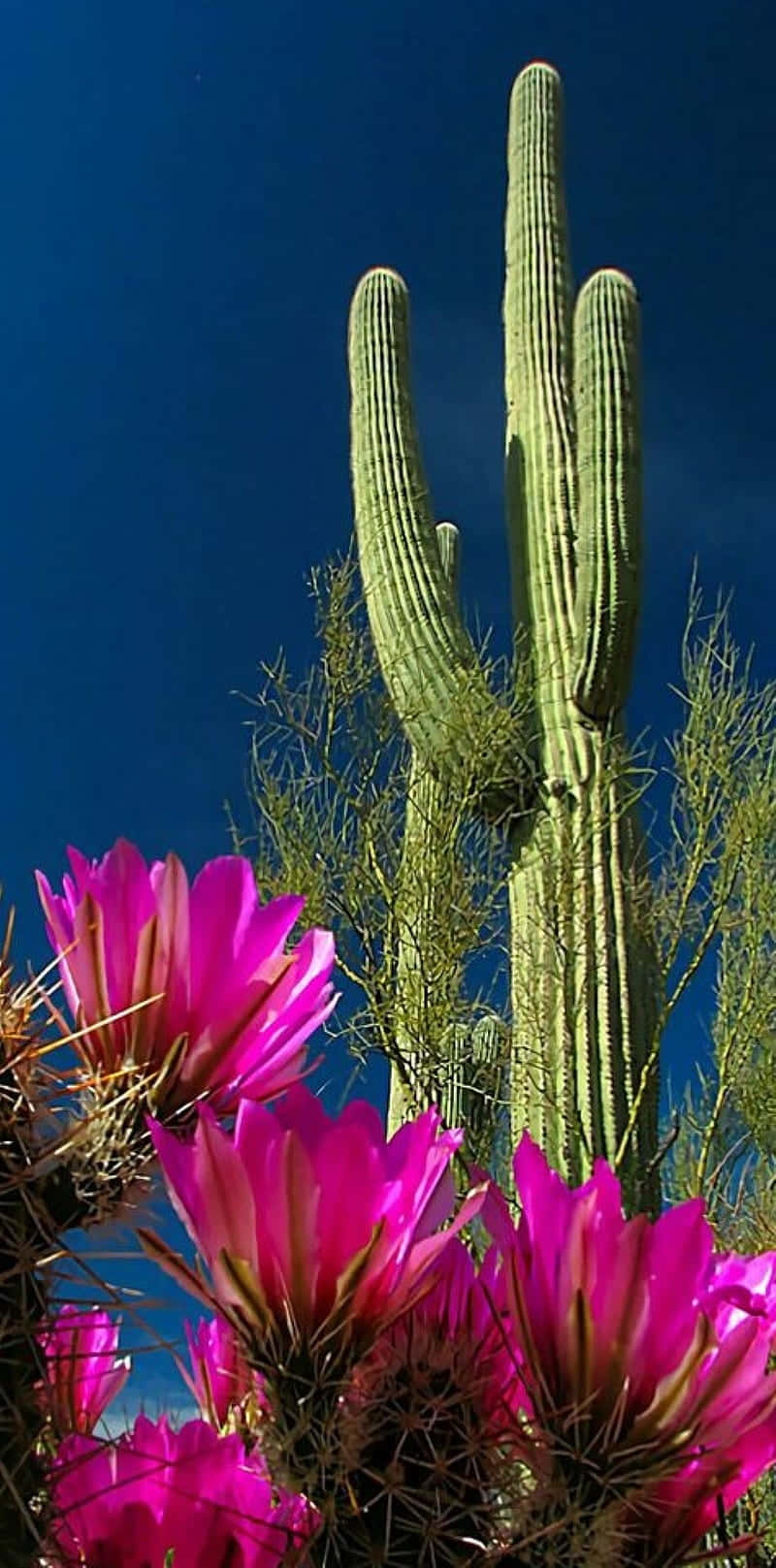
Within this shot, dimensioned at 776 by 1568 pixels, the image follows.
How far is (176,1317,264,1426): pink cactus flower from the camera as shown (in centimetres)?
46

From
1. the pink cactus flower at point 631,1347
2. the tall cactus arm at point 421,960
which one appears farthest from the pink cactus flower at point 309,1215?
the tall cactus arm at point 421,960

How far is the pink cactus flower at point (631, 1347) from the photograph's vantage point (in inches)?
16.0

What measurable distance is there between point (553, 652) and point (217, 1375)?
3.87 meters

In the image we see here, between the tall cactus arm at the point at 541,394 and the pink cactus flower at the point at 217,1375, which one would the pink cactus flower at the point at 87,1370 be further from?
the tall cactus arm at the point at 541,394

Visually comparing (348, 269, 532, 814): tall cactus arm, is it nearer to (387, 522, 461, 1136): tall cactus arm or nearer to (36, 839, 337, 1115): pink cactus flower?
(387, 522, 461, 1136): tall cactus arm

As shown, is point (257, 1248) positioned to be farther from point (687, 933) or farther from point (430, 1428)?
point (687, 933)

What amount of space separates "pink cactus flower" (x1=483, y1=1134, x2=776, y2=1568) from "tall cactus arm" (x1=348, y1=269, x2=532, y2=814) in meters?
3.55

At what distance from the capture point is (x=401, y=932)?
368cm

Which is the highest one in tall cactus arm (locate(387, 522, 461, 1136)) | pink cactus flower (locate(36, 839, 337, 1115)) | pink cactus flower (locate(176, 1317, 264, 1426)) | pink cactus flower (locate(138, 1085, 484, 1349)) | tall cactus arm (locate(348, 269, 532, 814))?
tall cactus arm (locate(348, 269, 532, 814))

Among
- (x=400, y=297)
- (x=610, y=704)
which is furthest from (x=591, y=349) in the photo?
(x=610, y=704)

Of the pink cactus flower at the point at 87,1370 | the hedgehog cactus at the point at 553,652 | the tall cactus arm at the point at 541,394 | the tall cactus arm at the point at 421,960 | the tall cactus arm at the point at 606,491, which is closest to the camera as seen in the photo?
the pink cactus flower at the point at 87,1370

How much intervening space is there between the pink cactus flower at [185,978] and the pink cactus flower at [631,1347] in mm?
86

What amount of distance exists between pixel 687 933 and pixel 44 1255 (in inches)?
141

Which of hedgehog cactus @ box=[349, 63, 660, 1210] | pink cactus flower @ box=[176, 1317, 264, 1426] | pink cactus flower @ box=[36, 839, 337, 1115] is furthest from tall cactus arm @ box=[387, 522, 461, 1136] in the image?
pink cactus flower @ box=[36, 839, 337, 1115]
